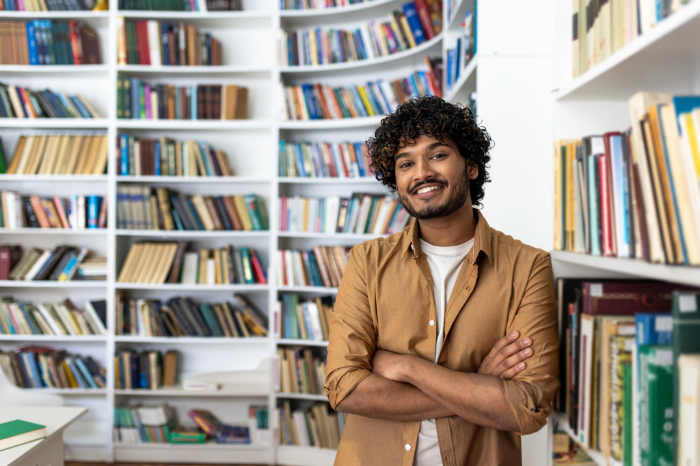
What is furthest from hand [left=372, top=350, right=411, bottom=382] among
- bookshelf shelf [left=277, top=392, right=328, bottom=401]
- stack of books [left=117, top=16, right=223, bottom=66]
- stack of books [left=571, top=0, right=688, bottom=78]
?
stack of books [left=117, top=16, right=223, bottom=66]

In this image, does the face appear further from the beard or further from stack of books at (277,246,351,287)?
stack of books at (277,246,351,287)

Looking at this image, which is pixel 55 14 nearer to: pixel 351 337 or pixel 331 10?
pixel 331 10

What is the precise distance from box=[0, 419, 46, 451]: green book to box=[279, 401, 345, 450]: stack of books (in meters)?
1.57

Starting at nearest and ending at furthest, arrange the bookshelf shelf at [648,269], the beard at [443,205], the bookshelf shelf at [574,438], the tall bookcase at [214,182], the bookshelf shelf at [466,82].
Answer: the bookshelf shelf at [648,269] → the bookshelf shelf at [574,438] → the beard at [443,205] → the bookshelf shelf at [466,82] → the tall bookcase at [214,182]

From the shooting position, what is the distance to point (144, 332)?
3039 millimetres

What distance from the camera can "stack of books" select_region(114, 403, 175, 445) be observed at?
9.93 ft

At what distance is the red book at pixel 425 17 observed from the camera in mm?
2768

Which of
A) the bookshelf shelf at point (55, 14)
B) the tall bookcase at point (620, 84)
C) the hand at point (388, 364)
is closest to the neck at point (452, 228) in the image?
the tall bookcase at point (620, 84)

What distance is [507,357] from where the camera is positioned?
3.83 feet

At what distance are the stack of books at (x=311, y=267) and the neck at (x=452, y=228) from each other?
1.58 m

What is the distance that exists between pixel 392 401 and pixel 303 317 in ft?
6.00

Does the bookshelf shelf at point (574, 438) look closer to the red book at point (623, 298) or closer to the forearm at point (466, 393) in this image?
the forearm at point (466, 393)

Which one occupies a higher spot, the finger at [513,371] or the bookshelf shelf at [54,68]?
the bookshelf shelf at [54,68]

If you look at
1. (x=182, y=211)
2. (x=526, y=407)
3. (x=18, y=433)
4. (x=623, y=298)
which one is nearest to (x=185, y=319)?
(x=182, y=211)
